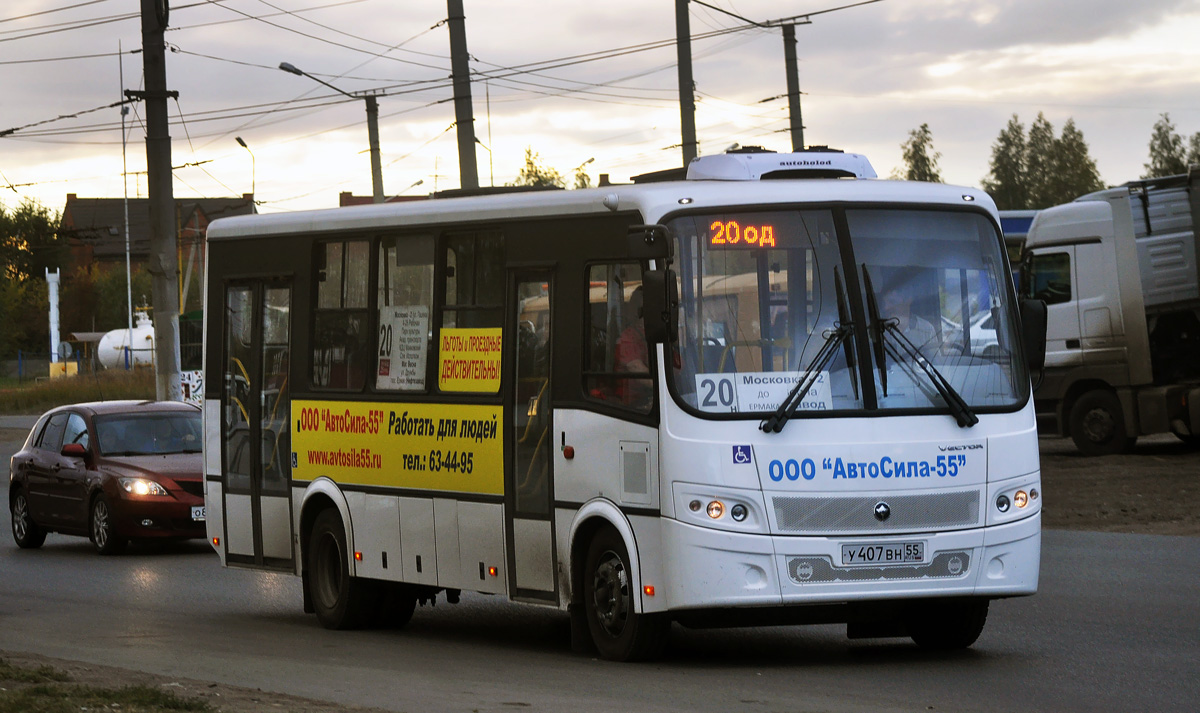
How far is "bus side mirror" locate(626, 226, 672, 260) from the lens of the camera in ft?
31.9

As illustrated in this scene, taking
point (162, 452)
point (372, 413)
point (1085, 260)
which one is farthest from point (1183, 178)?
point (372, 413)

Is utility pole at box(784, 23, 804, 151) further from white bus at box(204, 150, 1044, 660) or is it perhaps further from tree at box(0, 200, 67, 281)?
tree at box(0, 200, 67, 281)

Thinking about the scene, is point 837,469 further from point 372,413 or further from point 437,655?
point 372,413

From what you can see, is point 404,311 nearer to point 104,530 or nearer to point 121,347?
point 104,530

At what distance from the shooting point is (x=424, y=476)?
11.9m

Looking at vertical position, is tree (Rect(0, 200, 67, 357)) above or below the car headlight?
above

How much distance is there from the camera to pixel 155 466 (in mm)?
19812

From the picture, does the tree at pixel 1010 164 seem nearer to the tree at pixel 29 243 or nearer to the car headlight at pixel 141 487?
the tree at pixel 29 243

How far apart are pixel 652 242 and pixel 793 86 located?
25508 mm

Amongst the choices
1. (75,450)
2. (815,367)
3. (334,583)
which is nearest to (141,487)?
(75,450)

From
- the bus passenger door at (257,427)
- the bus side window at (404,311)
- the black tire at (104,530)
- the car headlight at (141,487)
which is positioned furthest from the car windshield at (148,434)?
the bus side window at (404,311)

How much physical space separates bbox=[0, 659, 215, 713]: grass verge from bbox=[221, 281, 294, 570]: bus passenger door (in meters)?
4.23

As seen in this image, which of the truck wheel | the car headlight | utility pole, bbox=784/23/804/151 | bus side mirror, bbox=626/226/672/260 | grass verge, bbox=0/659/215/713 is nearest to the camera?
grass verge, bbox=0/659/215/713

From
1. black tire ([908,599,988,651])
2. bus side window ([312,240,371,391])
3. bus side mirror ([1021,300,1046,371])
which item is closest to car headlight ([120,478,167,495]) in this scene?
bus side window ([312,240,371,391])
